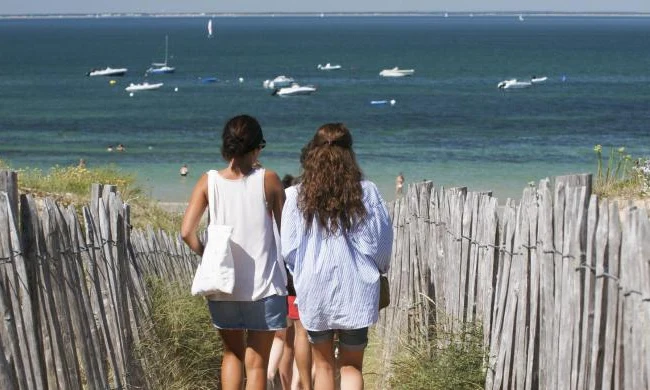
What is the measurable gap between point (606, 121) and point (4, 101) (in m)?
38.6

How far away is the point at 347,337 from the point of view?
5984 millimetres

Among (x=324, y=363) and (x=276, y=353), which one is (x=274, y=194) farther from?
(x=276, y=353)

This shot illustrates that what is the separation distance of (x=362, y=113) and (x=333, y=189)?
6058 cm

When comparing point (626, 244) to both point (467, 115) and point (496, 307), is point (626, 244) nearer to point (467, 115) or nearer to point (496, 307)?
point (496, 307)

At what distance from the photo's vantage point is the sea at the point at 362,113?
4375 centimetres

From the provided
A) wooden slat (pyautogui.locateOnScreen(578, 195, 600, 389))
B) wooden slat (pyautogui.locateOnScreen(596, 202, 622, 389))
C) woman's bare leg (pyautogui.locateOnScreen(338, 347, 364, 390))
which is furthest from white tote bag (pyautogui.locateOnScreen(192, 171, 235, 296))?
wooden slat (pyautogui.locateOnScreen(596, 202, 622, 389))

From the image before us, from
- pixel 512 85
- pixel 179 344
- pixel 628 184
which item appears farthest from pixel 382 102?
pixel 179 344

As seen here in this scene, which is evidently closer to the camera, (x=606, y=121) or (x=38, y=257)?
(x=38, y=257)

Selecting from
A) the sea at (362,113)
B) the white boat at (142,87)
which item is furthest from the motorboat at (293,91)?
the white boat at (142,87)

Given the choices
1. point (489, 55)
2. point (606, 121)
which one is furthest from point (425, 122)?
point (489, 55)

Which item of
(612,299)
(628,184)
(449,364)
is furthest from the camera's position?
(628,184)

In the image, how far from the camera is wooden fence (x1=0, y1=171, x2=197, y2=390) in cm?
484

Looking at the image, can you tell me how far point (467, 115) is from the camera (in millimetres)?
63781

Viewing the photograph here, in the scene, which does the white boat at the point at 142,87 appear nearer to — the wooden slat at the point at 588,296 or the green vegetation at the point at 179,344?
the green vegetation at the point at 179,344
